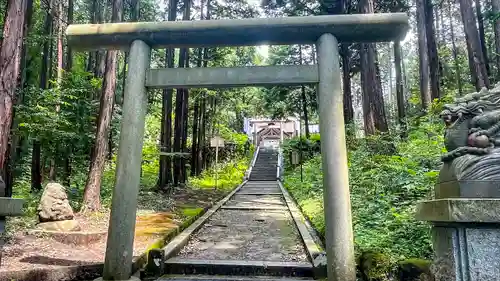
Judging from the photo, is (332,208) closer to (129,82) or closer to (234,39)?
(234,39)

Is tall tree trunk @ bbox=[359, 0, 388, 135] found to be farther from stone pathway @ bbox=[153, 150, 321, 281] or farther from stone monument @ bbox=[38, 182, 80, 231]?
stone monument @ bbox=[38, 182, 80, 231]

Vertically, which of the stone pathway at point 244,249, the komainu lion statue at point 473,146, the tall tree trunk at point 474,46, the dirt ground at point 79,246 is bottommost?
the stone pathway at point 244,249

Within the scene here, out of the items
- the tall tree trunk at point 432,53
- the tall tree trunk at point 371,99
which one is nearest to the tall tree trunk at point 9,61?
the tall tree trunk at point 371,99

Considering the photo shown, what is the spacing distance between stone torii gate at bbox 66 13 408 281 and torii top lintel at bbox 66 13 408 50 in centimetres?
1

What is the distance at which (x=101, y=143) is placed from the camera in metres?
8.39

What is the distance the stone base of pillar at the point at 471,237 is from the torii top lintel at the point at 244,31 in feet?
8.83

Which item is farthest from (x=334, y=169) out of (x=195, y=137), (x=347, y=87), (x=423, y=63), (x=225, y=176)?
(x=225, y=176)

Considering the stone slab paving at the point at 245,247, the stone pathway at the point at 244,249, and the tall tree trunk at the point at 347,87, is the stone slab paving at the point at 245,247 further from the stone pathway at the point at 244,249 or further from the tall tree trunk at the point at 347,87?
the tall tree trunk at the point at 347,87

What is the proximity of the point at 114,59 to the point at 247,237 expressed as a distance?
17.8 feet

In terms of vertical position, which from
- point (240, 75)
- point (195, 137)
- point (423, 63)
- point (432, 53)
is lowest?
point (240, 75)

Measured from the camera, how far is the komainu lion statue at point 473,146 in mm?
2707

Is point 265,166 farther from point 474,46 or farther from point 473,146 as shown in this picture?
point 473,146

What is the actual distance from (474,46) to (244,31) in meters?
8.75

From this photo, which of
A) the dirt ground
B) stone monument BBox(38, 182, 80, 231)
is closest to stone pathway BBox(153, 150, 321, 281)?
the dirt ground
